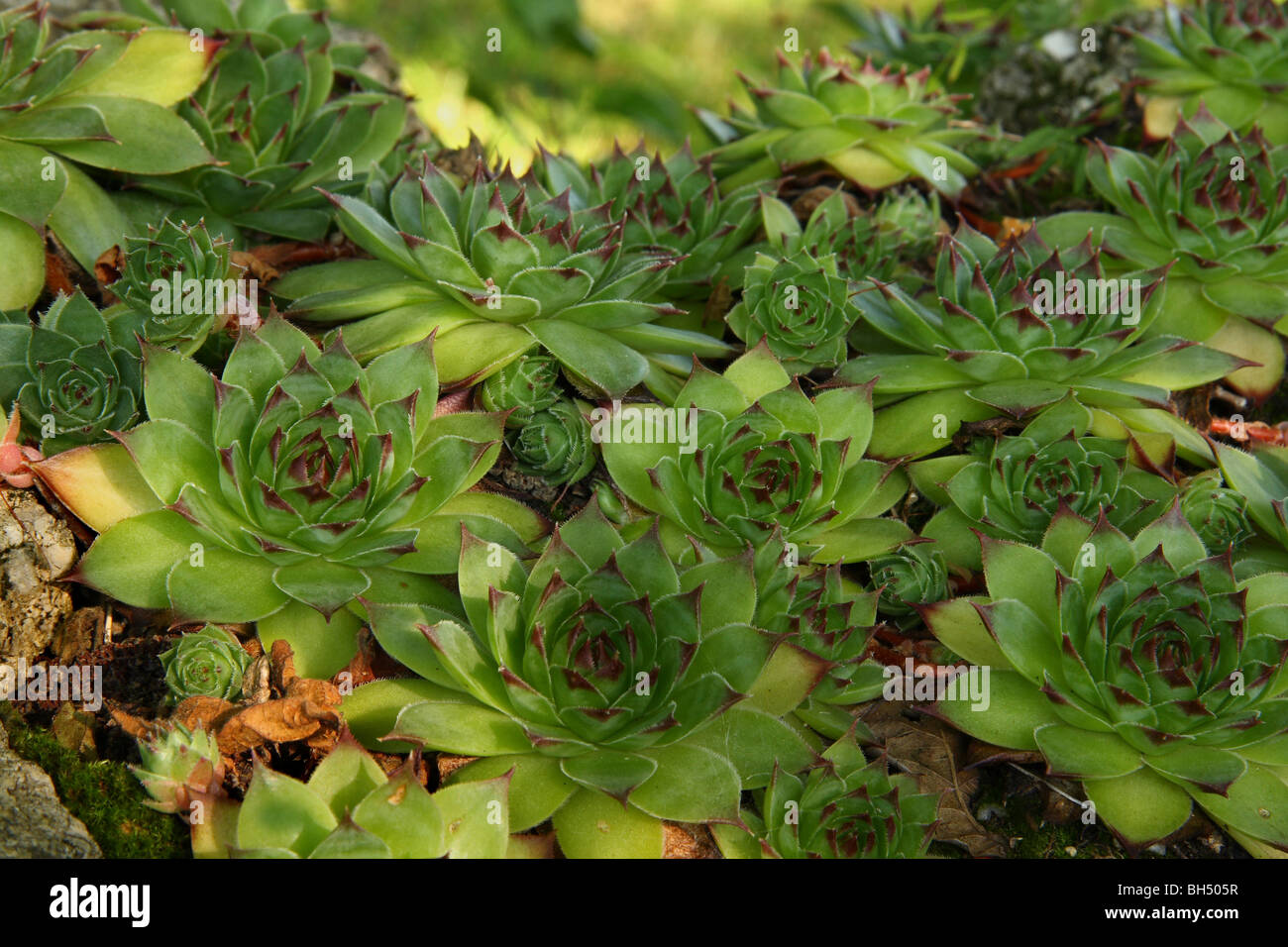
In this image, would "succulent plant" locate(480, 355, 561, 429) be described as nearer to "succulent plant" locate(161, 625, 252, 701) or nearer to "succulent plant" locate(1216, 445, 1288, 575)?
"succulent plant" locate(161, 625, 252, 701)

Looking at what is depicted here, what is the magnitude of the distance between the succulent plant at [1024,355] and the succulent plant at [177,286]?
148 cm

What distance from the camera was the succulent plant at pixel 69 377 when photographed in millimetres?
2490

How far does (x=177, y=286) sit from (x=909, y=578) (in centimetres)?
175

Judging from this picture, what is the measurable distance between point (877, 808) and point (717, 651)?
41 centimetres

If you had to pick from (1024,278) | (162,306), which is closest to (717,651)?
(1024,278)

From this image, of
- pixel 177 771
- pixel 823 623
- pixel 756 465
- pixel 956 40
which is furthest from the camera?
pixel 956 40

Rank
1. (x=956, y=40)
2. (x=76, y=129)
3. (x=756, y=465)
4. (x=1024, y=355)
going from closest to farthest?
(x=756, y=465) < (x=1024, y=355) < (x=76, y=129) < (x=956, y=40)

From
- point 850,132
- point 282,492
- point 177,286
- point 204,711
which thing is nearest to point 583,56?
point 850,132

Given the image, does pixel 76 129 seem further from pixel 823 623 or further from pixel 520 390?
pixel 823 623

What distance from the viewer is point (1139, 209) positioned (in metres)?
3.11

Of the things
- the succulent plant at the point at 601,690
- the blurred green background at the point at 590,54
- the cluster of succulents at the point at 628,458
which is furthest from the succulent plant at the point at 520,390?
the blurred green background at the point at 590,54

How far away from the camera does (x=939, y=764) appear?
2.35m

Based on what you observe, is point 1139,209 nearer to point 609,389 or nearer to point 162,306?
point 609,389

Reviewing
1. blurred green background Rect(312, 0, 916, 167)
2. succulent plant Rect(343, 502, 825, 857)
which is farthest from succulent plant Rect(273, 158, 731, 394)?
blurred green background Rect(312, 0, 916, 167)
